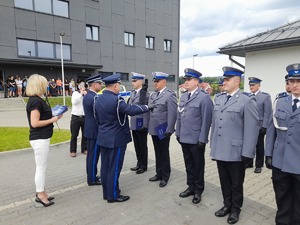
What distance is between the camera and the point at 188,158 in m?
4.02

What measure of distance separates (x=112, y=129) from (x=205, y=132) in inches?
57.0

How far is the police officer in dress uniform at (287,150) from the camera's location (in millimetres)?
2666

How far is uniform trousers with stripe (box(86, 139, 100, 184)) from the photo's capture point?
4496 mm

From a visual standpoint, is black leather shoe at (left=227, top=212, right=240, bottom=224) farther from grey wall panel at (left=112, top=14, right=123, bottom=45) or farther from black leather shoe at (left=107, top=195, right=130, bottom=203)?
grey wall panel at (left=112, top=14, right=123, bottom=45)

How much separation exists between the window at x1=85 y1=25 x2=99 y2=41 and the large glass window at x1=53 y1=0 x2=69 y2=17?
2.48 metres

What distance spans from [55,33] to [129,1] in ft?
31.8

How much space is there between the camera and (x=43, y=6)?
21078 mm

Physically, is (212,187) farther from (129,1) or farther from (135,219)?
(129,1)

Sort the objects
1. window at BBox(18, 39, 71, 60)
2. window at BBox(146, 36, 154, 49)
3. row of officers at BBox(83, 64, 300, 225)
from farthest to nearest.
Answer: window at BBox(146, 36, 154, 49) → window at BBox(18, 39, 71, 60) → row of officers at BBox(83, 64, 300, 225)

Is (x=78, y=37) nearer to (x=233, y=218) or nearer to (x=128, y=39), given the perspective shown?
(x=128, y=39)

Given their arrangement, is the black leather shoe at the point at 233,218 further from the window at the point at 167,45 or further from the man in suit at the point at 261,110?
the window at the point at 167,45

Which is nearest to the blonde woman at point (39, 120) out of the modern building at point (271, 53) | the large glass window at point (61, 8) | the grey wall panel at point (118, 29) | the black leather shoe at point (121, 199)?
the black leather shoe at point (121, 199)

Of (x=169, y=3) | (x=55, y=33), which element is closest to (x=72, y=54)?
(x=55, y=33)

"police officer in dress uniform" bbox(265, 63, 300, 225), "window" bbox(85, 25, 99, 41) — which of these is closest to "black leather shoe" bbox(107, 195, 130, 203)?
"police officer in dress uniform" bbox(265, 63, 300, 225)
